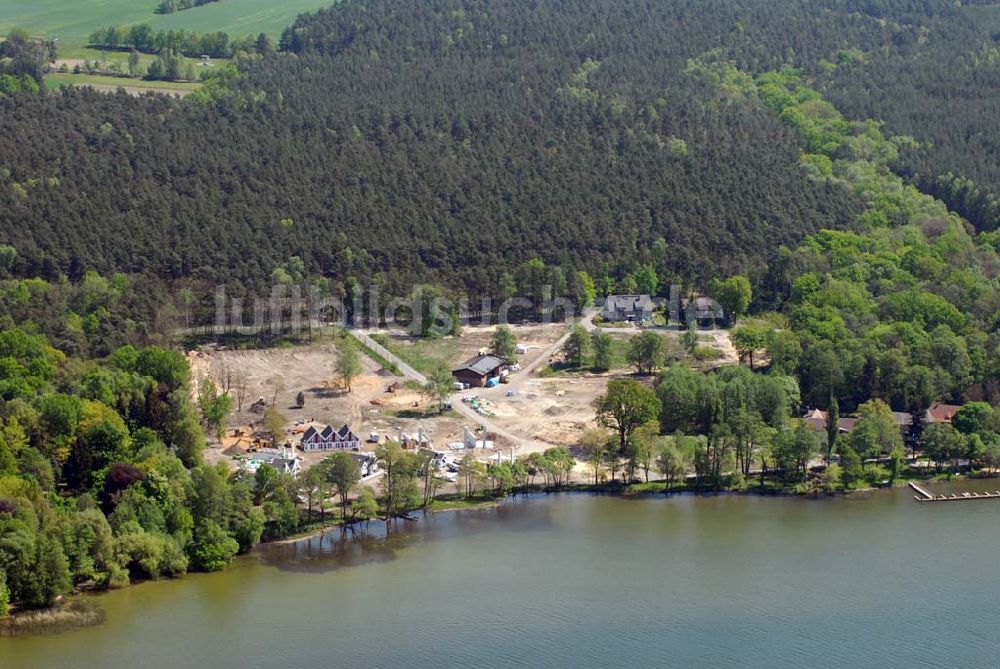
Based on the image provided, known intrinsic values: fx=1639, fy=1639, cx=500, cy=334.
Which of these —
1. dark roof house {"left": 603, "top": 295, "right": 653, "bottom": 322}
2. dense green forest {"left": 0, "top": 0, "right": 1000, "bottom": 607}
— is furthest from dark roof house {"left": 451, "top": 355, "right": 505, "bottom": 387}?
dark roof house {"left": 603, "top": 295, "right": 653, "bottom": 322}

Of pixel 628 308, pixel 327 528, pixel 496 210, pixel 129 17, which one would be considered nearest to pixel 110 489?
pixel 327 528

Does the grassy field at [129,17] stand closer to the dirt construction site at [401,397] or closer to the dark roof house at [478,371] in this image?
the dirt construction site at [401,397]

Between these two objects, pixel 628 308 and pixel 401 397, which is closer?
pixel 401 397

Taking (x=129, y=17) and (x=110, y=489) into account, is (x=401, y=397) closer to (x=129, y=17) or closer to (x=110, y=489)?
(x=110, y=489)

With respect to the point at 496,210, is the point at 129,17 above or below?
above

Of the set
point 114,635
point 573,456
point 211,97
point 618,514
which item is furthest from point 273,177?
point 114,635

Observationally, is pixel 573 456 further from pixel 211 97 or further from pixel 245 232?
pixel 211 97

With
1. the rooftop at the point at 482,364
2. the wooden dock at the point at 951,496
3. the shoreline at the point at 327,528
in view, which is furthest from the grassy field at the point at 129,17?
the wooden dock at the point at 951,496

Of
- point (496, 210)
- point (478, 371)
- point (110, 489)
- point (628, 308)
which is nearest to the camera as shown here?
point (110, 489)
